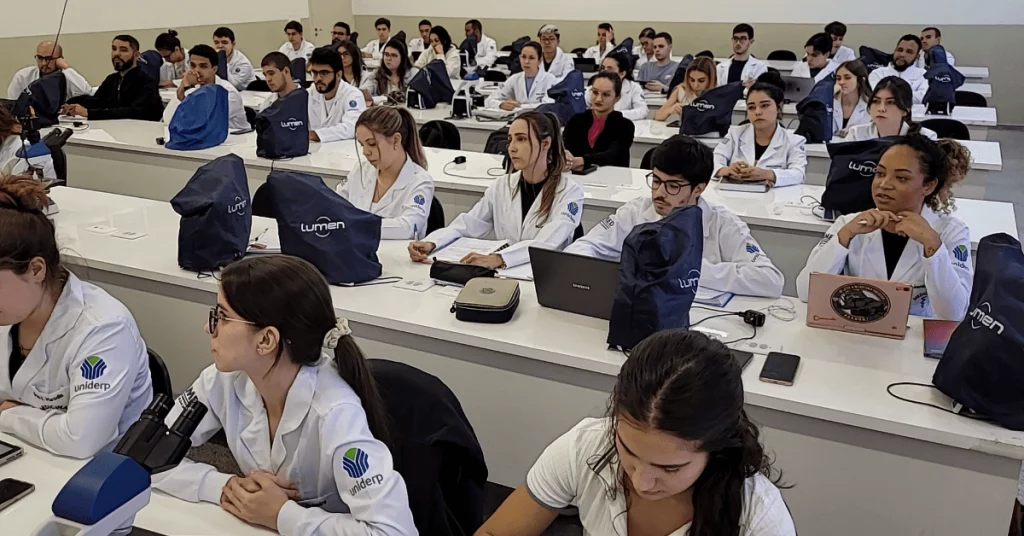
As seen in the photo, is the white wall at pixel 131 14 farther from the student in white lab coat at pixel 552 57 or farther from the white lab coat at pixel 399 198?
the white lab coat at pixel 399 198

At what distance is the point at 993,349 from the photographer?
1.65 m

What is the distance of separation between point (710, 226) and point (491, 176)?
155 cm

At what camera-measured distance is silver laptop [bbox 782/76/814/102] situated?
5.81m

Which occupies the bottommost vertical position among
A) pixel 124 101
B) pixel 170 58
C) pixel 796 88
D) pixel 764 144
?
pixel 764 144

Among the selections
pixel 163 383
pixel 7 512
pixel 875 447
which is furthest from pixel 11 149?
pixel 875 447

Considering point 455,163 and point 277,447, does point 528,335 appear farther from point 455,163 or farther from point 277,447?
point 455,163

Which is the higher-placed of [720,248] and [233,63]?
[233,63]

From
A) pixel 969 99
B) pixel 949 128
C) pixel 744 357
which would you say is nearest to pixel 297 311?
pixel 744 357

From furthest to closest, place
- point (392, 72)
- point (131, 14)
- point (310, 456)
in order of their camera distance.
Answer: point (131, 14), point (392, 72), point (310, 456)

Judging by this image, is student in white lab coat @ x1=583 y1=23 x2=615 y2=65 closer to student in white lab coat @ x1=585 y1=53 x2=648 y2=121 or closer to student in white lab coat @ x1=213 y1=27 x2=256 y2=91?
student in white lab coat @ x1=585 y1=53 x2=648 y2=121

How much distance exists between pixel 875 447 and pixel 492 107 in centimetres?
446

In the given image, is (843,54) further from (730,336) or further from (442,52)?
(730,336)

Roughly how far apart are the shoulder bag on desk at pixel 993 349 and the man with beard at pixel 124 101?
17.6 feet

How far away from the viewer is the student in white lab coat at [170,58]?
805cm
